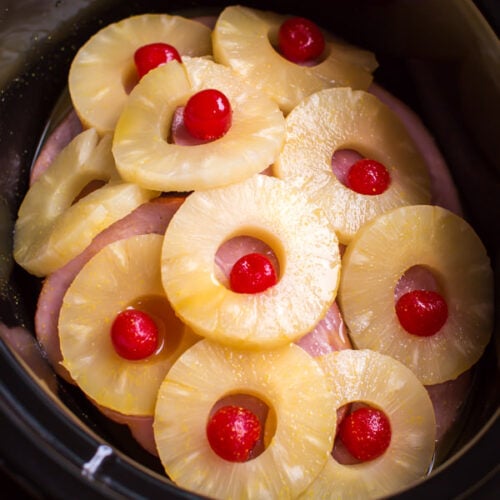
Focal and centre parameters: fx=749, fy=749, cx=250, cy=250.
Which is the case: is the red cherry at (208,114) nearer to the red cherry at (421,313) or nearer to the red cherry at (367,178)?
the red cherry at (367,178)

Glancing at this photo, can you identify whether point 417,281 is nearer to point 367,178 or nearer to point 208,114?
point 367,178

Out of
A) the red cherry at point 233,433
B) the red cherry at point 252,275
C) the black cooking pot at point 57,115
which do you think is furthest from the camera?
the red cherry at point 252,275

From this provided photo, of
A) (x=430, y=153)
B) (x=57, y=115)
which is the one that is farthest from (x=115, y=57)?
(x=430, y=153)

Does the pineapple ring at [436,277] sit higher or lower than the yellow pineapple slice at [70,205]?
lower

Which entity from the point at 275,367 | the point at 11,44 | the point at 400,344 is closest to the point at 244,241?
the point at 275,367

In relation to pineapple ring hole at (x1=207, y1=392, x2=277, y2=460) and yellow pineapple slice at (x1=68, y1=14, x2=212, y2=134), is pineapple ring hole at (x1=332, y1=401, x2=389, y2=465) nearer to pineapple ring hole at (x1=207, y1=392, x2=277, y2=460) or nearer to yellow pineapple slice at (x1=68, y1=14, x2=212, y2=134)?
pineapple ring hole at (x1=207, y1=392, x2=277, y2=460)

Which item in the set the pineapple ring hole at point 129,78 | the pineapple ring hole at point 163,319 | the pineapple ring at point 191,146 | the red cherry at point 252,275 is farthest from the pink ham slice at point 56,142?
the red cherry at point 252,275

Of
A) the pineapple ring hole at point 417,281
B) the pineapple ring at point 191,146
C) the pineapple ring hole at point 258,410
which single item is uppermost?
the pineapple ring at point 191,146
